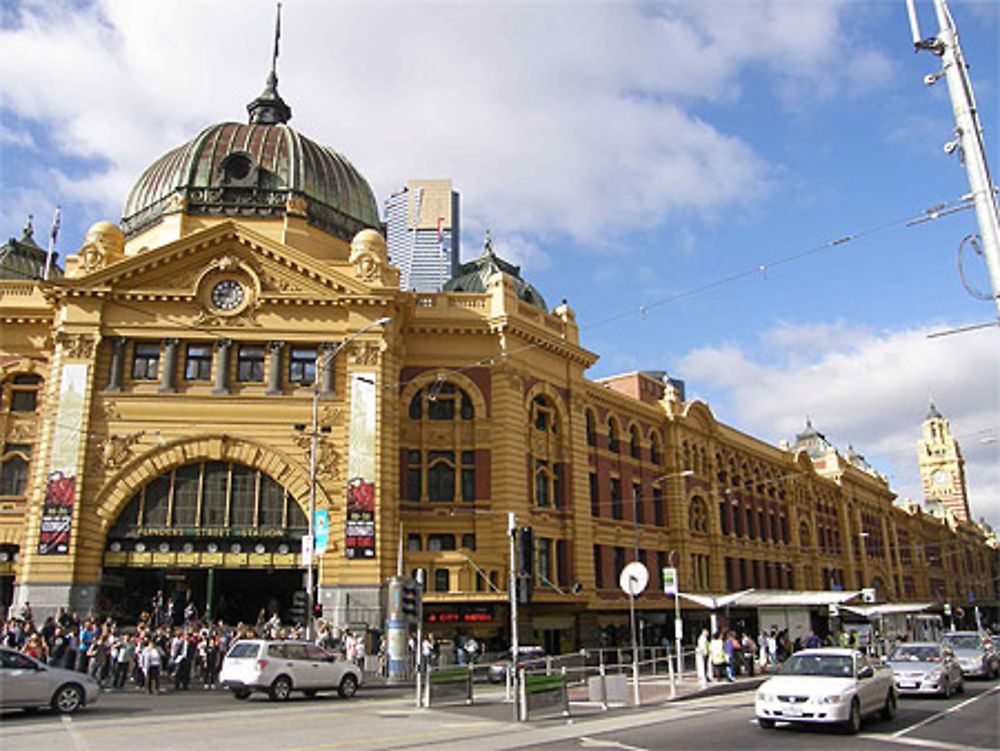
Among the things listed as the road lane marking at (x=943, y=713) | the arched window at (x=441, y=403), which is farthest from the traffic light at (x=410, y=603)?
the arched window at (x=441, y=403)

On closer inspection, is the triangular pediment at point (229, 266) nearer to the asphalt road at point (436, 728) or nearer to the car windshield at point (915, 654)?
the asphalt road at point (436, 728)

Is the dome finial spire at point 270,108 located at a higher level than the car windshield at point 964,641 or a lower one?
higher

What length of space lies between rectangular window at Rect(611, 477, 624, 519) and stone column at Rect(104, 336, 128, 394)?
27096 millimetres

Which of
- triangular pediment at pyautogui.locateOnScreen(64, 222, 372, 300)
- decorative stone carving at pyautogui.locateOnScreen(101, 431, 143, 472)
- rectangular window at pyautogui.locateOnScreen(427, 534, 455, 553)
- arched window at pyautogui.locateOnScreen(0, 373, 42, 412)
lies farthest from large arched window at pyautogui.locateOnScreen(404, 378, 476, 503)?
arched window at pyautogui.locateOnScreen(0, 373, 42, 412)

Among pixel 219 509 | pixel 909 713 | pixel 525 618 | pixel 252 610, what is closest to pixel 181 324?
pixel 219 509

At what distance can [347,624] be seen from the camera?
111ft

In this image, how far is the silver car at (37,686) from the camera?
686 inches

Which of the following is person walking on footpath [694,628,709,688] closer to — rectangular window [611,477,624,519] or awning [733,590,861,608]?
awning [733,590,861,608]

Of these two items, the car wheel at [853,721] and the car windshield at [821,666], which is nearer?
the car wheel at [853,721]

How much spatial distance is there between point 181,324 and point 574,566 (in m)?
22.4

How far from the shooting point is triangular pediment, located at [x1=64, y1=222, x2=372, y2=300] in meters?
37.2

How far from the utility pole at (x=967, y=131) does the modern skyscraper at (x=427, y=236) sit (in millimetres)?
101793

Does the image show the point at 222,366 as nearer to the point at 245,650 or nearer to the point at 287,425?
the point at 287,425

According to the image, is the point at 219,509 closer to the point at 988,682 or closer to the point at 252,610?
the point at 252,610
